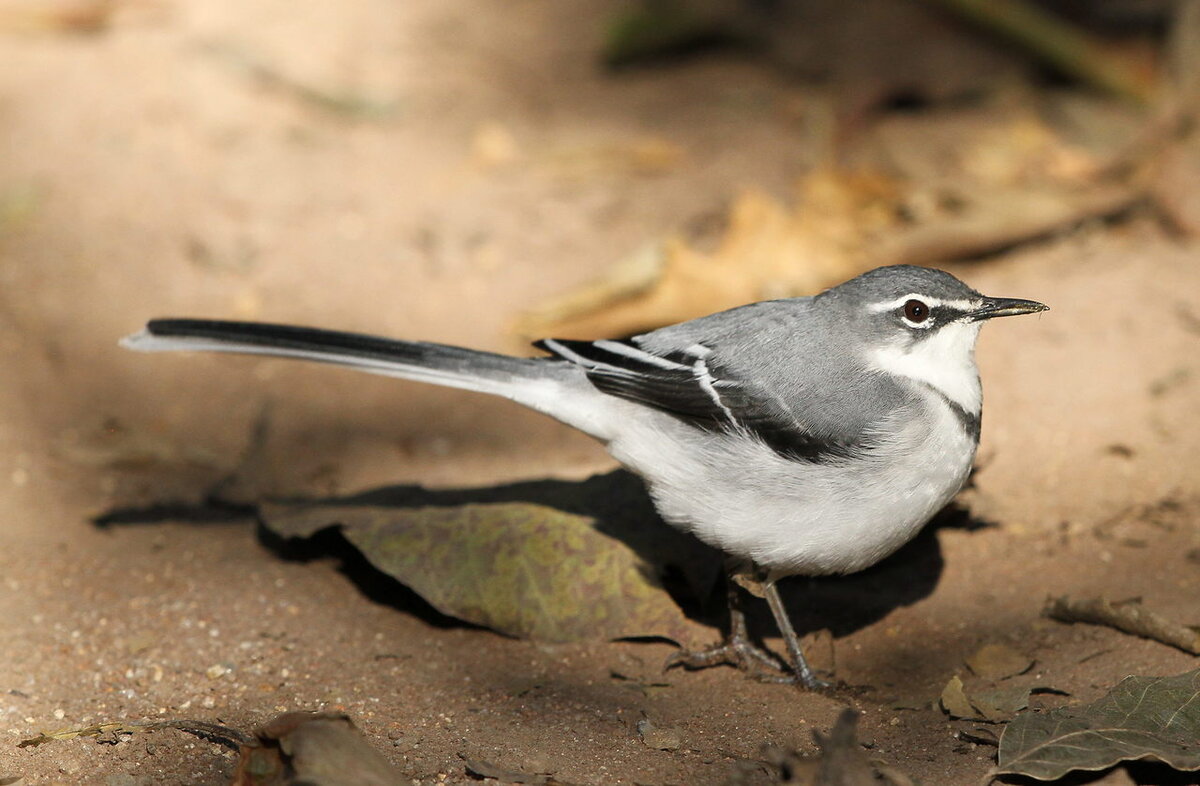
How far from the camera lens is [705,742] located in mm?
3578

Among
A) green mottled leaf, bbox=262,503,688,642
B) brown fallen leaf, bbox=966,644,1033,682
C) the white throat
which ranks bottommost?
green mottled leaf, bbox=262,503,688,642

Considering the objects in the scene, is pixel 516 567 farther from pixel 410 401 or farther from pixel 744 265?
pixel 744 265

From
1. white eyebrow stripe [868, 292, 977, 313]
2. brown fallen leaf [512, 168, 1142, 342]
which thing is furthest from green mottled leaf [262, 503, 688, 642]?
brown fallen leaf [512, 168, 1142, 342]

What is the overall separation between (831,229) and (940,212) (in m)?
0.64

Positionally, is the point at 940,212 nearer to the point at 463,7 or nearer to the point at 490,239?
the point at 490,239

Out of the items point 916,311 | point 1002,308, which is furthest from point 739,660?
point 1002,308

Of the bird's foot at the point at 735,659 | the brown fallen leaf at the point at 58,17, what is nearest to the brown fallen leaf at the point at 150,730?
the bird's foot at the point at 735,659

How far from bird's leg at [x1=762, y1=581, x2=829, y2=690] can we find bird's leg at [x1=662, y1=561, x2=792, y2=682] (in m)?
0.06

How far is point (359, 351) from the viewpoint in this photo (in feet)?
13.8

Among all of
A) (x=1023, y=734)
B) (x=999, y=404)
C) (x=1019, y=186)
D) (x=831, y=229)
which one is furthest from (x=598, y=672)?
(x=1019, y=186)

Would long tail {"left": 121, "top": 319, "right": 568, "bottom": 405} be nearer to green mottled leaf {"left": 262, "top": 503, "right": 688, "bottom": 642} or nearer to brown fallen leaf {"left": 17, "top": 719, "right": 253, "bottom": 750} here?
green mottled leaf {"left": 262, "top": 503, "right": 688, "bottom": 642}

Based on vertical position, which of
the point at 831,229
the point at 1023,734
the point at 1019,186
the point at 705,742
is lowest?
the point at 705,742

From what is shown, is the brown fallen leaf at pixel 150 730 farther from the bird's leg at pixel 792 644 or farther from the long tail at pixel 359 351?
the bird's leg at pixel 792 644

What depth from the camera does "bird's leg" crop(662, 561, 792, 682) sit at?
4.18 metres
